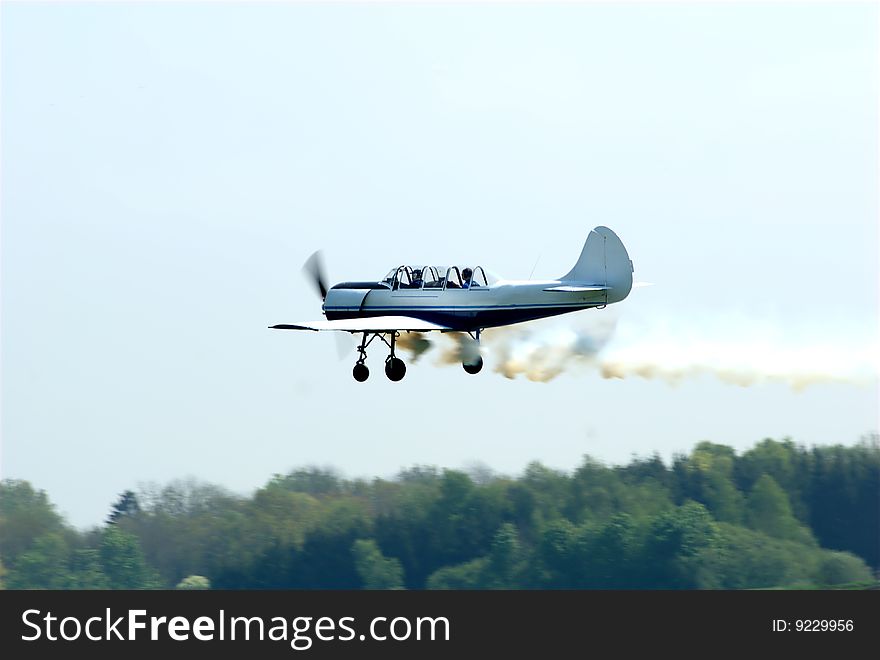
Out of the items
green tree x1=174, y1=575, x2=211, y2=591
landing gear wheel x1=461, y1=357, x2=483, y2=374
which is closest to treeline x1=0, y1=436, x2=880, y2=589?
green tree x1=174, y1=575, x2=211, y2=591

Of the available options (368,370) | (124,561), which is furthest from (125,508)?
(368,370)

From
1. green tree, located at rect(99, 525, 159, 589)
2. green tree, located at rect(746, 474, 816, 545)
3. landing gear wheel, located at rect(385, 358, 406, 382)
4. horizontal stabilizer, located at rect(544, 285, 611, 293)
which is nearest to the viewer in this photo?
horizontal stabilizer, located at rect(544, 285, 611, 293)

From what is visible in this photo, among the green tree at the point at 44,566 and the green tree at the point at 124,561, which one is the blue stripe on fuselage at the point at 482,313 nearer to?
the green tree at the point at 124,561

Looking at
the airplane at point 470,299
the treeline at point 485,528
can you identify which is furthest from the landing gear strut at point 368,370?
the treeline at point 485,528

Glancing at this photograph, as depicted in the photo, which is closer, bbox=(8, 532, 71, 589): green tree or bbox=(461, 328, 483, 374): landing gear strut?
bbox=(461, 328, 483, 374): landing gear strut

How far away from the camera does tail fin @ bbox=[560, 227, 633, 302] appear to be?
170ft

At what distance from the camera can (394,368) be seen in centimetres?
5316

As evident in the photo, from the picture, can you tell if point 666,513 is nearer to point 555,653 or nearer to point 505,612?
point 505,612

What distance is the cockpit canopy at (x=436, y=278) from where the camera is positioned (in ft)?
172

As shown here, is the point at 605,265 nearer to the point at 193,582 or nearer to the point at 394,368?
the point at 394,368

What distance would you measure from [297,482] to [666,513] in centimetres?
1401

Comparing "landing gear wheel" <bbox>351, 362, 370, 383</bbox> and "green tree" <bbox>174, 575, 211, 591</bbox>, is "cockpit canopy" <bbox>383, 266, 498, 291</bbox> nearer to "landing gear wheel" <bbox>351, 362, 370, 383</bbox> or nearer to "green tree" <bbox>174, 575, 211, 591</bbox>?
"landing gear wheel" <bbox>351, 362, 370, 383</bbox>

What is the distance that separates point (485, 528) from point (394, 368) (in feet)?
75.7

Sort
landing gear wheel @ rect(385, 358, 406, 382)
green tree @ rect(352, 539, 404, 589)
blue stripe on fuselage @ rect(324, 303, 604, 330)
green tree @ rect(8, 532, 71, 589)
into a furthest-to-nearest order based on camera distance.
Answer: green tree @ rect(352, 539, 404, 589) → green tree @ rect(8, 532, 71, 589) → landing gear wheel @ rect(385, 358, 406, 382) → blue stripe on fuselage @ rect(324, 303, 604, 330)
